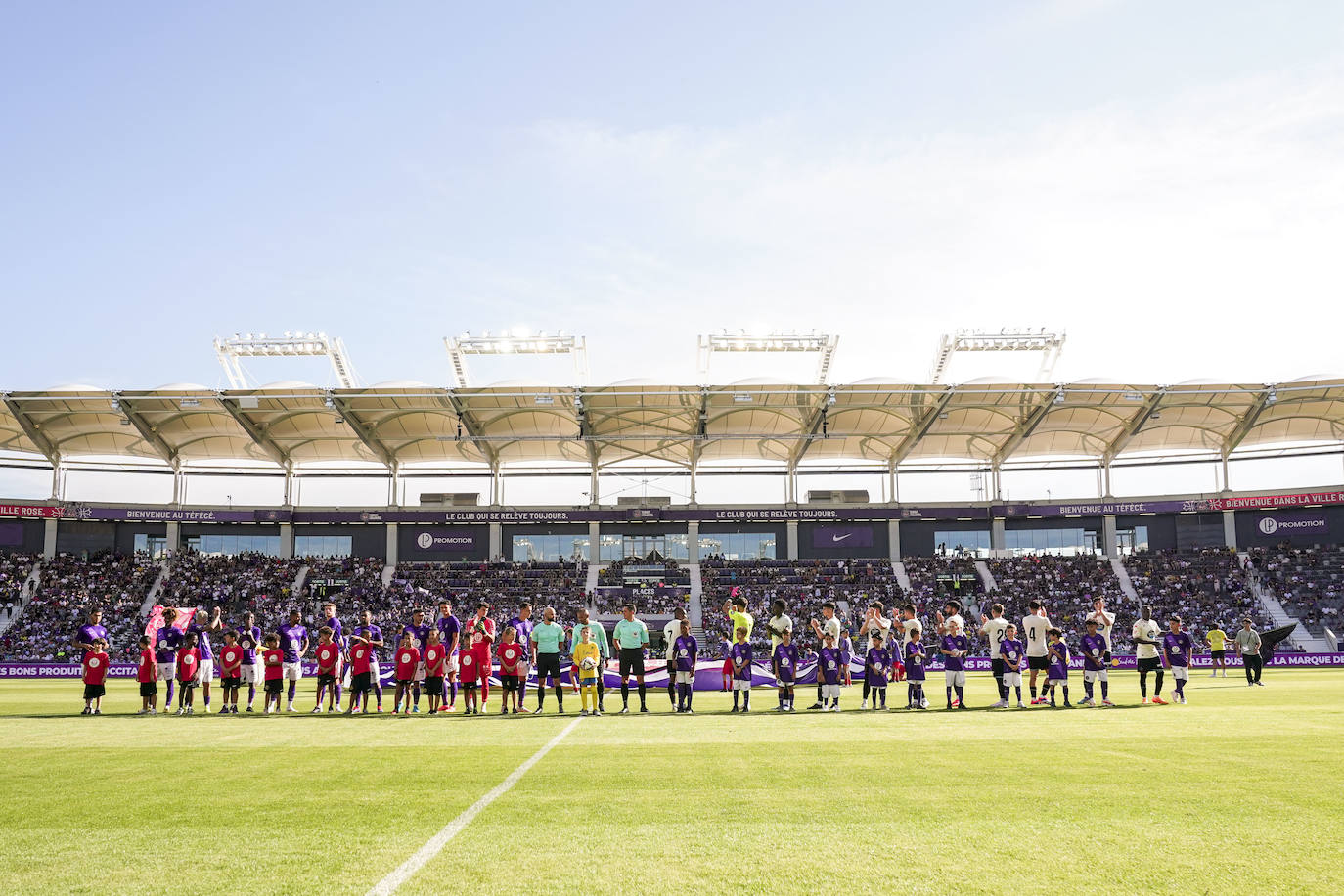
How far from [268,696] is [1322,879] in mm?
16623

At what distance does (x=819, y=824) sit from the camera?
6871mm

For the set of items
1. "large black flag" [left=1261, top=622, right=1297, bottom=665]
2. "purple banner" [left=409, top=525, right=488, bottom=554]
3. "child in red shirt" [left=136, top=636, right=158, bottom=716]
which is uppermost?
"purple banner" [left=409, top=525, right=488, bottom=554]

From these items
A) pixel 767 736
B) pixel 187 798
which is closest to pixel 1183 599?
pixel 767 736

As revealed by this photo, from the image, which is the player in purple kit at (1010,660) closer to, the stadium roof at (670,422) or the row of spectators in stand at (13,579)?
the stadium roof at (670,422)

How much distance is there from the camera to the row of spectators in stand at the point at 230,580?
5272 centimetres

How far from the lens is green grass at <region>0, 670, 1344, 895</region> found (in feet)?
18.3

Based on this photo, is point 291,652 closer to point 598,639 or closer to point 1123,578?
point 598,639

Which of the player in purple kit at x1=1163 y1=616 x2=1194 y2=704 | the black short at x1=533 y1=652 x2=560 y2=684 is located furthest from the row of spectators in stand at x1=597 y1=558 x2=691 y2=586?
the black short at x1=533 y1=652 x2=560 y2=684

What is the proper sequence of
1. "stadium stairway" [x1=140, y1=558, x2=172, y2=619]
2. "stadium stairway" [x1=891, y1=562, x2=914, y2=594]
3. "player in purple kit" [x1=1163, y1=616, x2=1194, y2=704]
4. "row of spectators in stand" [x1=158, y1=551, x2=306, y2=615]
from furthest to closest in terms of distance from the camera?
"stadium stairway" [x1=891, y1=562, x2=914, y2=594] → "row of spectators in stand" [x1=158, y1=551, x2=306, y2=615] → "stadium stairway" [x1=140, y1=558, x2=172, y2=619] → "player in purple kit" [x1=1163, y1=616, x2=1194, y2=704]

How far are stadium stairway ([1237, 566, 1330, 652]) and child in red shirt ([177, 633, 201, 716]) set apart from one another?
1733 inches

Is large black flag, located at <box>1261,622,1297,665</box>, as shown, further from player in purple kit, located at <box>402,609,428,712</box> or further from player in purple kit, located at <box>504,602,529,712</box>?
player in purple kit, located at <box>402,609,428,712</box>

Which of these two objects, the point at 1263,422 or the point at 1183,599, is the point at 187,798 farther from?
the point at 1263,422

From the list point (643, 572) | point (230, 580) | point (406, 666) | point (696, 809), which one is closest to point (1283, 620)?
point (643, 572)

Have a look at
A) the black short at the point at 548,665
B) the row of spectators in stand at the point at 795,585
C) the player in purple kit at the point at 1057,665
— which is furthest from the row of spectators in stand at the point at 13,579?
the player in purple kit at the point at 1057,665
